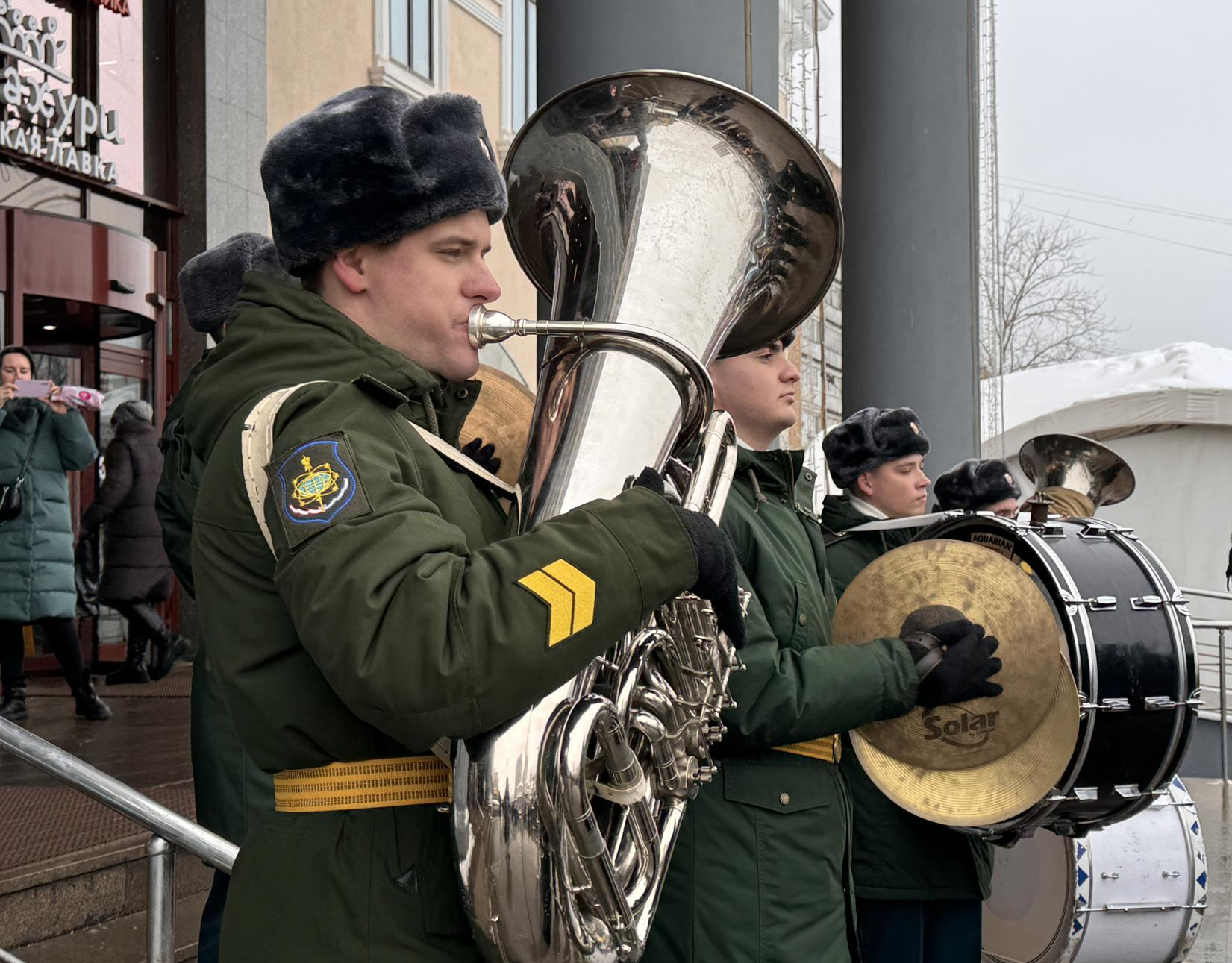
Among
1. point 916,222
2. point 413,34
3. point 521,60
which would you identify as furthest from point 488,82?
point 916,222

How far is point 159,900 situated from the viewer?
2.72 m

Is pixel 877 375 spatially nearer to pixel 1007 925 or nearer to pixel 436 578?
pixel 1007 925

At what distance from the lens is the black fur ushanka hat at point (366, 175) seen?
1.68 meters

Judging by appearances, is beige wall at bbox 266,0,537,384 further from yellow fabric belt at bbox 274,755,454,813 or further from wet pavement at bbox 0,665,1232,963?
yellow fabric belt at bbox 274,755,454,813

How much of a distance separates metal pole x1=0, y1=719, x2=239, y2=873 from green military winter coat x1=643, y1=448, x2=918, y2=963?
2.72 feet

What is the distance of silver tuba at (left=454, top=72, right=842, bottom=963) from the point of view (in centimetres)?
150

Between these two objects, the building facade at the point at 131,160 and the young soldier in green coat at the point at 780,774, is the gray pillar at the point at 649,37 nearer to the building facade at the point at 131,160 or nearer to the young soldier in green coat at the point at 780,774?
the young soldier in green coat at the point at 780,774

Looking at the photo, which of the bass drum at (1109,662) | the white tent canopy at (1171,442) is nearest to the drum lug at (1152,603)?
the bass drum at (1109,662)

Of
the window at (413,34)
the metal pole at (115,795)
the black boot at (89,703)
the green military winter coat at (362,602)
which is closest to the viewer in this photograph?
the green military winter coat at (362,602)

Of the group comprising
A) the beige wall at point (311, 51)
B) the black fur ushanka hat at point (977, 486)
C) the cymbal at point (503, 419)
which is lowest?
the black fur ushanka hat at point (977, 486)

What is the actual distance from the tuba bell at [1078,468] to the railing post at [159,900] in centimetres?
505

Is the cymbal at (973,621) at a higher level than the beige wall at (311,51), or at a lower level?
lower

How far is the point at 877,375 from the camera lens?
6.68m

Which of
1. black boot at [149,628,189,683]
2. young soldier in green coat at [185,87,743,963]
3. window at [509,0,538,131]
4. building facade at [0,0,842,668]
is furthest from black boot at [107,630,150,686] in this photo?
window at [509,0,538,131]
